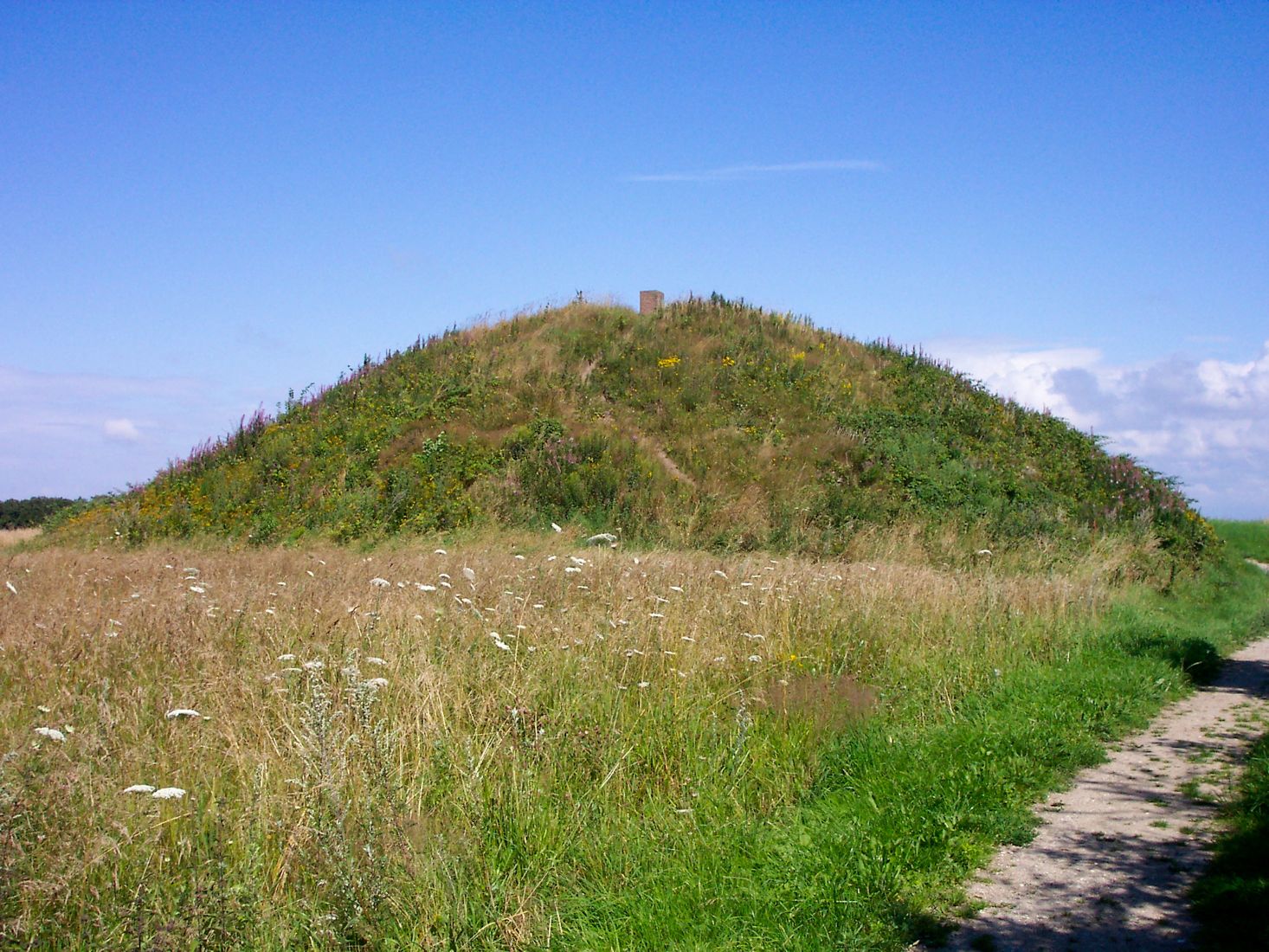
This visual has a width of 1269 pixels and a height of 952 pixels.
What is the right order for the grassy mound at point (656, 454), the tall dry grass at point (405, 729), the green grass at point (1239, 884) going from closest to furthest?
the tall dry grass at point (405, 729), the green grass at point (1239, 884), the grassy mound at point (656, 454)

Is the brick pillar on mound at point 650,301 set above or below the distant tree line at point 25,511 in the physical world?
above

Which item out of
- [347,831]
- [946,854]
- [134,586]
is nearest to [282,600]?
[134,586]

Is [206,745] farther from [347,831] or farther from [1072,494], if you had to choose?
[1072,494]

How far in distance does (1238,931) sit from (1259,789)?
2117mm

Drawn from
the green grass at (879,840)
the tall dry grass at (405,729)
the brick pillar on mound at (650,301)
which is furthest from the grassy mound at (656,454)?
the green grass at (879,840)

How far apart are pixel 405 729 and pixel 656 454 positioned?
643 inches

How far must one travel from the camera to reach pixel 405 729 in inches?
200

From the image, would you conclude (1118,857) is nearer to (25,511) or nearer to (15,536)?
(15,536)

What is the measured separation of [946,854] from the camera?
493 cm

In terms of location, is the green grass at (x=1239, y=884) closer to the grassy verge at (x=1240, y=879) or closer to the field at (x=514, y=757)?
the grassy verge at (x=1240, y=879)

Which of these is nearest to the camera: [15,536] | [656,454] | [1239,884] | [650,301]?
[1239,884]

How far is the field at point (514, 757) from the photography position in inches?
155

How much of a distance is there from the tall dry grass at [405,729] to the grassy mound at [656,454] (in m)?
9.27

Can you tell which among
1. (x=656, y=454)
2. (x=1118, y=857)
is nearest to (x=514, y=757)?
(x=1118, y=857)
